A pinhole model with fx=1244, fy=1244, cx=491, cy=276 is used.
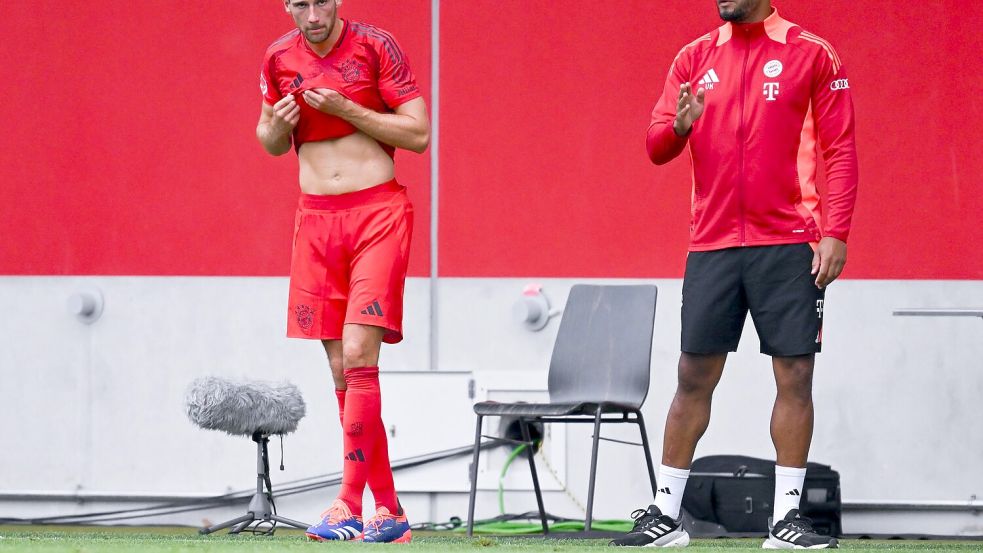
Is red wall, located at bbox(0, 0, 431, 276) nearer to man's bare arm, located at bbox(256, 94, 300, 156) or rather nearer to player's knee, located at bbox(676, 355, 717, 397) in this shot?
man's bare arm, located at bbox(256, 94, 300, 156)

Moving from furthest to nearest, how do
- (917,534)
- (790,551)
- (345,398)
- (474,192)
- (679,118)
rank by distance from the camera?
(474,192)
(917,534)
(345,398)
(679,118)
(790,551)

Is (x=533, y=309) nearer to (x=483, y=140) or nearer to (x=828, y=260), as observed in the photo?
(x=483, y=140)

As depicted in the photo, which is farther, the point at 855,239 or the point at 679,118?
the point at 855,239

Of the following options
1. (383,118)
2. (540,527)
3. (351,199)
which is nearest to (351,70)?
(383,118)

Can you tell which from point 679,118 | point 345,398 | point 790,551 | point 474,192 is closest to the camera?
point 790,551

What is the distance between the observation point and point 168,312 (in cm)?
540

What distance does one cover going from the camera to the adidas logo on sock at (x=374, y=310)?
3.40 metres

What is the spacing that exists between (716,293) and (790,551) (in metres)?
0.71

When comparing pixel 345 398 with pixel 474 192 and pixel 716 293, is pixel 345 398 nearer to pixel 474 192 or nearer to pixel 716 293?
pixel 716 293

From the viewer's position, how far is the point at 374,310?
3.40 meters

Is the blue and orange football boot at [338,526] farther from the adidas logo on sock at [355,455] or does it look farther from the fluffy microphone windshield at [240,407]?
the fluffy microphone windshield at [240,407]

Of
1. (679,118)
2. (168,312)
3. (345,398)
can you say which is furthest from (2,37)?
(679,118)

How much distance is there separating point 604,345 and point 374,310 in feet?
4.84

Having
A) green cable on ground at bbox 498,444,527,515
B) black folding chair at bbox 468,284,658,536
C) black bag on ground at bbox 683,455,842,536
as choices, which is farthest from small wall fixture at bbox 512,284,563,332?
black bag on ground at bbox 683,455,842,536
